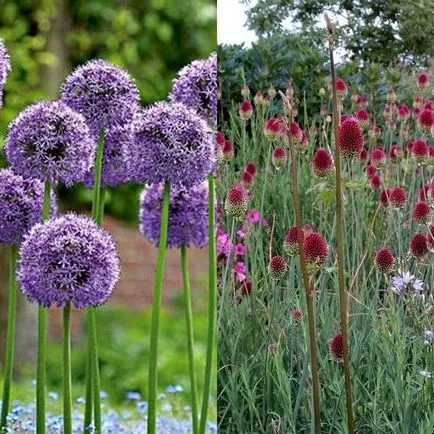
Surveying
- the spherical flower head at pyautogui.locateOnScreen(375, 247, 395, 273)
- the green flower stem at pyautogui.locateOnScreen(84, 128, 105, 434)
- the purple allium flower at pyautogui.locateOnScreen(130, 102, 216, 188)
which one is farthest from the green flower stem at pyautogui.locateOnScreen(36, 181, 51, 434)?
the spherical flower head at pyautogui.locateOnScreen(375, 247, 395, 273)

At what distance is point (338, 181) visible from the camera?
4.95 ft

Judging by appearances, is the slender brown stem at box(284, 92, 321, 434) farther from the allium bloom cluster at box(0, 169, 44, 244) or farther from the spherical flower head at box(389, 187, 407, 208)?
the allium bloom cluster at box(0, 169, 44, 244)

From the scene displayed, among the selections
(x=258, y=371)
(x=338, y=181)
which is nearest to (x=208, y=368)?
(x=258, y=371)

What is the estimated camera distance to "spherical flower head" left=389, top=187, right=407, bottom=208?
6.84 feet

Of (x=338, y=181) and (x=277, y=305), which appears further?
(x=277, y=305)

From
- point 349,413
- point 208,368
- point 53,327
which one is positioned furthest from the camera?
point 53,327

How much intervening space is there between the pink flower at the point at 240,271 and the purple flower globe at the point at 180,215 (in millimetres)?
149

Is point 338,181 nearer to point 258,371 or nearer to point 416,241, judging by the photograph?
point 416,241

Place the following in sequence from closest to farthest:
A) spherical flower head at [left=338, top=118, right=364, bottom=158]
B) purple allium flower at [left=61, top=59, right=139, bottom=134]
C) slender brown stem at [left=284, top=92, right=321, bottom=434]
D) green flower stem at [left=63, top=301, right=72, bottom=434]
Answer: slender brown stem at [left=284, top=92, right=321, bottom=434]
green flower stem at [left=63, top=301, right=72, bottom=434]
spherical flower head at [left=338, top=118, right=364, bottom=158]
purple allium flower at [left=61, top=59, right=139, bottom=134]

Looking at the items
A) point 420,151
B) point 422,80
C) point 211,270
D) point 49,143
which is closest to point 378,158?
point 420,151

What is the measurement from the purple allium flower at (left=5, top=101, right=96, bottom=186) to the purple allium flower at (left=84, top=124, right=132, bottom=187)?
0.15 m

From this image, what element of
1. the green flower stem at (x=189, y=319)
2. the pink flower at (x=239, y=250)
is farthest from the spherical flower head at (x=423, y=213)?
the green flower stem at (x=189, y=319)

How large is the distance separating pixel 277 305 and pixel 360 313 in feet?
0.72

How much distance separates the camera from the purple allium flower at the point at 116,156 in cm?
198
